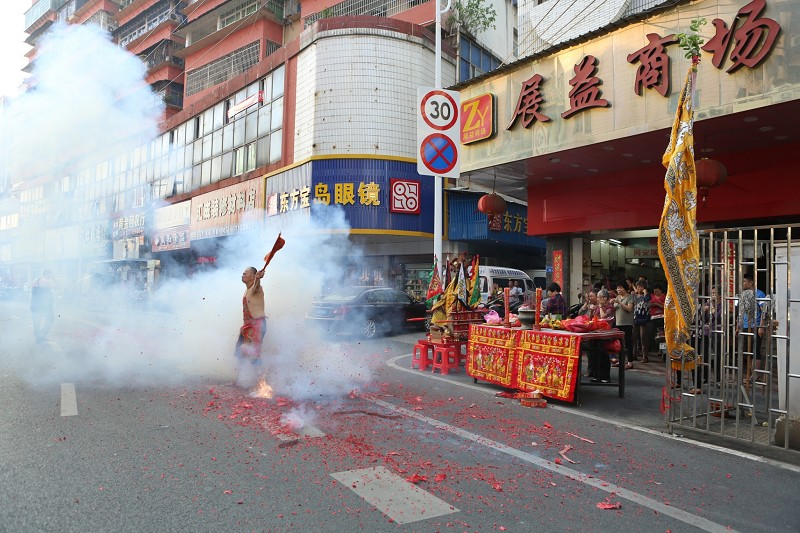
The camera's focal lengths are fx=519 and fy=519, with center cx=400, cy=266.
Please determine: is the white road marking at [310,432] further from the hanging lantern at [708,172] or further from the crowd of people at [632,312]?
the hanging lantern at [708,172]

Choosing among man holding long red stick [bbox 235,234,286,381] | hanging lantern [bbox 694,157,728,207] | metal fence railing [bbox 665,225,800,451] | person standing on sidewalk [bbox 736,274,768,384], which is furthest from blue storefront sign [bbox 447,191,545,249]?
metal fence railing [bbox 665,225,800,451]

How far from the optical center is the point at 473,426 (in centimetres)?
550

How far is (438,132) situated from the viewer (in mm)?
11320

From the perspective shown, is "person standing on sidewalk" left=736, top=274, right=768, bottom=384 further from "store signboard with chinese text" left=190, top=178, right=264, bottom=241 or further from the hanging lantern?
"store signboard with chinese text" left=190, top=178, right=264, bottom=241

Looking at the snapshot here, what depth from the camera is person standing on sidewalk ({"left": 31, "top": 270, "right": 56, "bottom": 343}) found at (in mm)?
11250

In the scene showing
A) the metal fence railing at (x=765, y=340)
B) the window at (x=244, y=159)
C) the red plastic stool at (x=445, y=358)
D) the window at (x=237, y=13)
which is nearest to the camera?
the metal fence railing at (x=765, y=340)

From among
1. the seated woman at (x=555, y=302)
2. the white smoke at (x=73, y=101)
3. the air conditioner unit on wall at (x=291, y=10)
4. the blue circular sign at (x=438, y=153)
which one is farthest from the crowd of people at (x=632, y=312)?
the air conditioner unit on wall at (x=291, y=10)

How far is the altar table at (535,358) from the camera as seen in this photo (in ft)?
21.2

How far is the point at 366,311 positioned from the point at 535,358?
693 cm

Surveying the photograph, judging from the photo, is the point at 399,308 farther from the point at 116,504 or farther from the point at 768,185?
the point at 116,504

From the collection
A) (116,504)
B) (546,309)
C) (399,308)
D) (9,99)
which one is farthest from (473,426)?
(9,99)

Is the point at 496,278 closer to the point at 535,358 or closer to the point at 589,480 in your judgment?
the point at 535,358

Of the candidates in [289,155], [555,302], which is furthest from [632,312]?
[289,155]

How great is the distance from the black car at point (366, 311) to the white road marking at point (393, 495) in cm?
738
